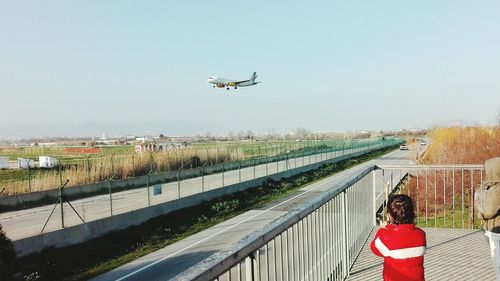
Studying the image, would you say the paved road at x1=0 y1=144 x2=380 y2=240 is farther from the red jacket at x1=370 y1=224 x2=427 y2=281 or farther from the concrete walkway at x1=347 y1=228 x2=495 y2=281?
the red jacket at x1=370 y1=224 x2=427 y2=281

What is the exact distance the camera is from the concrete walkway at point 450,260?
554cm

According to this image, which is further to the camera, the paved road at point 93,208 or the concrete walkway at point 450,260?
the paved road at point 93,208

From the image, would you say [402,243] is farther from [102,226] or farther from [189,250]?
[102,226]

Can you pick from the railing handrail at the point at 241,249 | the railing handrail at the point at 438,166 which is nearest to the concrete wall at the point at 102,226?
the railing handrail at the point at 438,166

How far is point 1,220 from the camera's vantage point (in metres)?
19.8

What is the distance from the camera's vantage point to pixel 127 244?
658 inches

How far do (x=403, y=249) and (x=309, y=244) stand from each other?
0.97 m

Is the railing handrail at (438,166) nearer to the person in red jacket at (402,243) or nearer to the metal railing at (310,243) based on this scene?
the metal railing at (310,243)

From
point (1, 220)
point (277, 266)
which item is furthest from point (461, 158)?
point (1, 220)

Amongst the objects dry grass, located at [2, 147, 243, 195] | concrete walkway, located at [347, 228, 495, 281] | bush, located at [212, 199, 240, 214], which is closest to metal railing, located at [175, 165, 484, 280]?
concrete walkway, located at [347, 228, 495, 281]

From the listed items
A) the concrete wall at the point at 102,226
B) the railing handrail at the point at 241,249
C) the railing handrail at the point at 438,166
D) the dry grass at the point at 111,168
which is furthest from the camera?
the dry grass at the point at 111,168

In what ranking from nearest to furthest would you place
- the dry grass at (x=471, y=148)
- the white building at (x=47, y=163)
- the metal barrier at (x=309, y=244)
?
the metal barrier at (x=309, y=244)
the dry grass at (x=471, y=148)
the white building at (x=47, y=163)

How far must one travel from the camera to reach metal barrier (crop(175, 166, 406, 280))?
2.26 meters

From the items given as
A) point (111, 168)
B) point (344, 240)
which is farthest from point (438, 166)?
point (111, 168)
